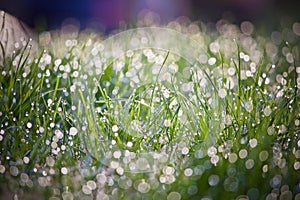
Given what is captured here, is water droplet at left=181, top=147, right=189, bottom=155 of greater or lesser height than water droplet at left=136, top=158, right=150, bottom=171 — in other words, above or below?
above

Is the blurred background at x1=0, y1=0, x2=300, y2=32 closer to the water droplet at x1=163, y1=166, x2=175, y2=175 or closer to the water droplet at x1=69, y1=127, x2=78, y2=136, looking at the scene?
the water droplet at x1=69, y1=127, x2=78, y2=136

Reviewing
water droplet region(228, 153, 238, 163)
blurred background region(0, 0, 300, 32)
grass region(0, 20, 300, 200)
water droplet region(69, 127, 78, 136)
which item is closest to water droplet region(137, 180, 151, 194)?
grass region(0, 20, 300, 200)

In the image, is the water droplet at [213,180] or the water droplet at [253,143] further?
the water droplet at [253,143]

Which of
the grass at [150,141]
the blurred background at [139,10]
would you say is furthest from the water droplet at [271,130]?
the blurred background at [139,10]

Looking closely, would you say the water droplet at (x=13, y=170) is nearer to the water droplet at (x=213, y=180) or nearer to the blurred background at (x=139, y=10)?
the water droplet at (x=213, y=180)

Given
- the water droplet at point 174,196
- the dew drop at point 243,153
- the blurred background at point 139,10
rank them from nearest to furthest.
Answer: the water droplet at point 174,196 → the dew drop at point 243,153 → the blurred background at point 139,10

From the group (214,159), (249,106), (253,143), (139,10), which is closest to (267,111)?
(249,106)

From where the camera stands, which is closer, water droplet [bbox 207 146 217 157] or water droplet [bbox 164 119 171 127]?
water droplet [bbox 207 146 217 157]

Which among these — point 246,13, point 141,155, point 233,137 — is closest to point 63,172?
point 141,155

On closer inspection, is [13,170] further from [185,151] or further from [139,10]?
[139,10]
